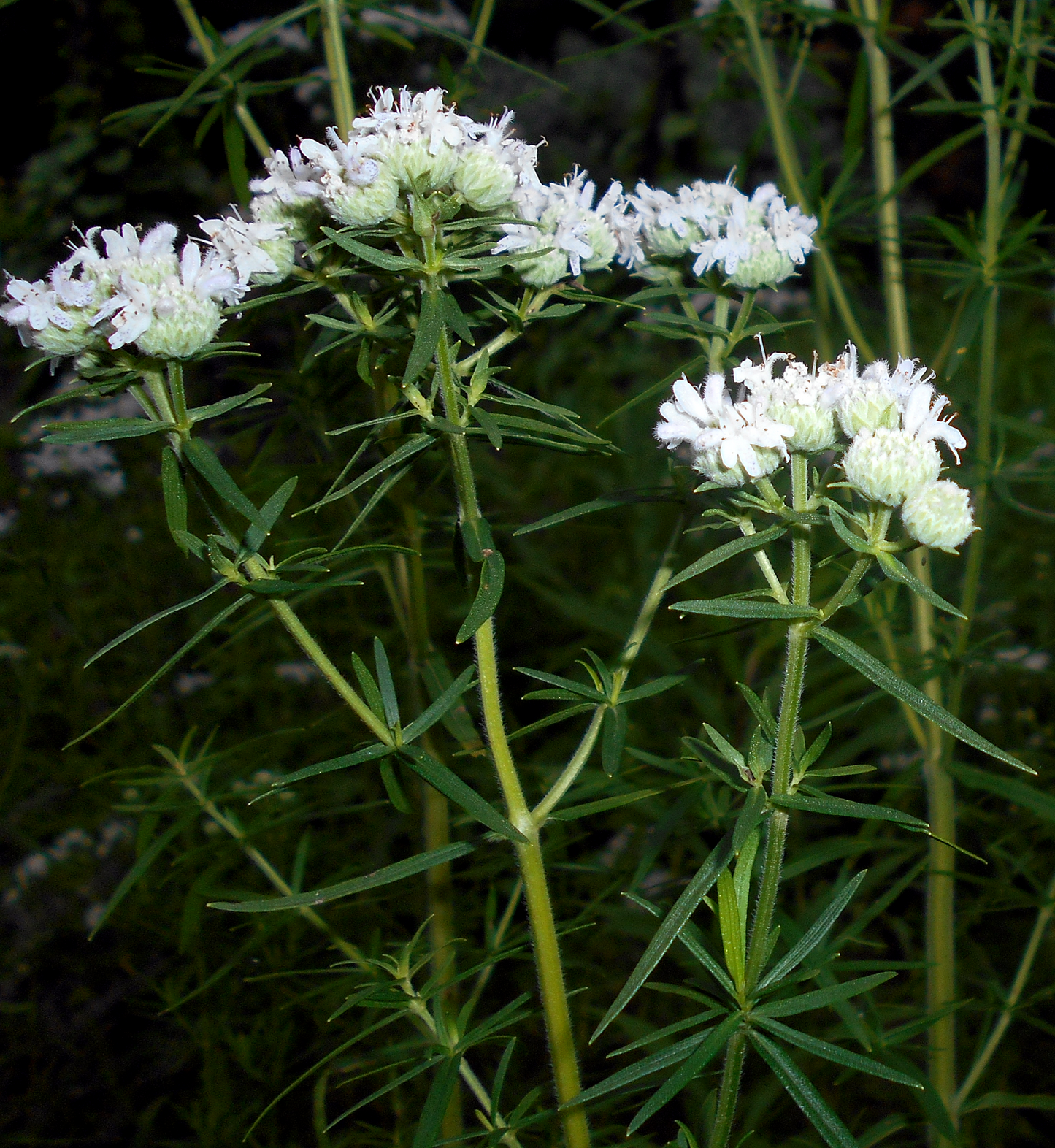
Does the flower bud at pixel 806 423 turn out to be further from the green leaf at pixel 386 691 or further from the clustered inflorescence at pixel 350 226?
the green leaf at pixel 386 691

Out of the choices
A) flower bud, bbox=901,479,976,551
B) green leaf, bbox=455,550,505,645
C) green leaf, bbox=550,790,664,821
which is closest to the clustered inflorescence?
green leaf, bbox=455,550,505,645

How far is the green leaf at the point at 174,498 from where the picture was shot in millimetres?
819

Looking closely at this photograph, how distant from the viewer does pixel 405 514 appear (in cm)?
123

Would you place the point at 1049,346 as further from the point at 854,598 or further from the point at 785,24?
the point at 854,598

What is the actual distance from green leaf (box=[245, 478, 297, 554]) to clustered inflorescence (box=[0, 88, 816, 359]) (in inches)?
5.3

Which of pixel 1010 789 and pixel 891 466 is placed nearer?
pixel 891 466

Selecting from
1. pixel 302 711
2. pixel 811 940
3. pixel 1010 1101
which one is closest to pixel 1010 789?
pixel 1010 1101

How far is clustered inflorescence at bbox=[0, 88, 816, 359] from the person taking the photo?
2.64ft

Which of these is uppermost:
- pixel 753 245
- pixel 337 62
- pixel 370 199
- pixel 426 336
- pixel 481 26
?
pixel 481 26

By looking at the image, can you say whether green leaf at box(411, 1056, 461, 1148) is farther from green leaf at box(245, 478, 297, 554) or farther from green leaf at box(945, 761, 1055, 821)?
green leaf at box(945, 761, 1055, 821)

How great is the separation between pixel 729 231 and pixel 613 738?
0.52 meters

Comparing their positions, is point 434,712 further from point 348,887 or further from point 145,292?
point 145,292

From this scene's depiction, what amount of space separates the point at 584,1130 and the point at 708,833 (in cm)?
→ 95

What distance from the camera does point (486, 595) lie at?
79 cm
